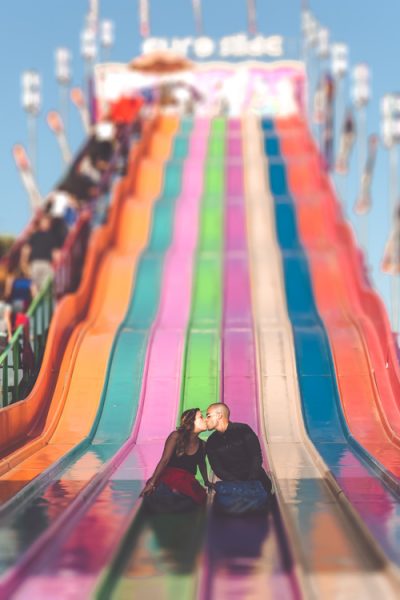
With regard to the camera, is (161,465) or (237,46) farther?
(237,46)

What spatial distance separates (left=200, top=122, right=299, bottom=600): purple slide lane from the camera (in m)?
5.64

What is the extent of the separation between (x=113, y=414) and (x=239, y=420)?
1590mm

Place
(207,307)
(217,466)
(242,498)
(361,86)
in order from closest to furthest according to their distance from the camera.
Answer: (242,498) → (217,466) → (207,307) → (361,86)

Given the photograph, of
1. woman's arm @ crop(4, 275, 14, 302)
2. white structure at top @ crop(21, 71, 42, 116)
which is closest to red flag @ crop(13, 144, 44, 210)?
white structure at top @ crop(21, 71, 42, 116)

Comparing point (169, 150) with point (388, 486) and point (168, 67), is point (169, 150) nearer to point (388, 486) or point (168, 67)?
point (168, 67)

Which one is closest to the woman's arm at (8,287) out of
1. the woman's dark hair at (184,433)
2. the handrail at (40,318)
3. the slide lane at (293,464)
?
the handrail at (40,318)

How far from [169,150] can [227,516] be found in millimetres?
20881

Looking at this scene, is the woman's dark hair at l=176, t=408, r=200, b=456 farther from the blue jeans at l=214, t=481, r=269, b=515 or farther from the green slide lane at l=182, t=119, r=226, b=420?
the green slide lane at l=182, t=119, r=226, b=420

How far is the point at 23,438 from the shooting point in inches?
452

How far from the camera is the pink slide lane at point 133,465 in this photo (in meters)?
5.84

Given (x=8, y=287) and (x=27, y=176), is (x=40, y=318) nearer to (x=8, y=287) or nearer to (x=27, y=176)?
(x=8, y=287)

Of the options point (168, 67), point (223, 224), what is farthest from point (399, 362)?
point (168, 67)

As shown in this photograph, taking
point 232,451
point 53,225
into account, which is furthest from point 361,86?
point 232,451

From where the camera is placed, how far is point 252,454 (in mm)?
7906
